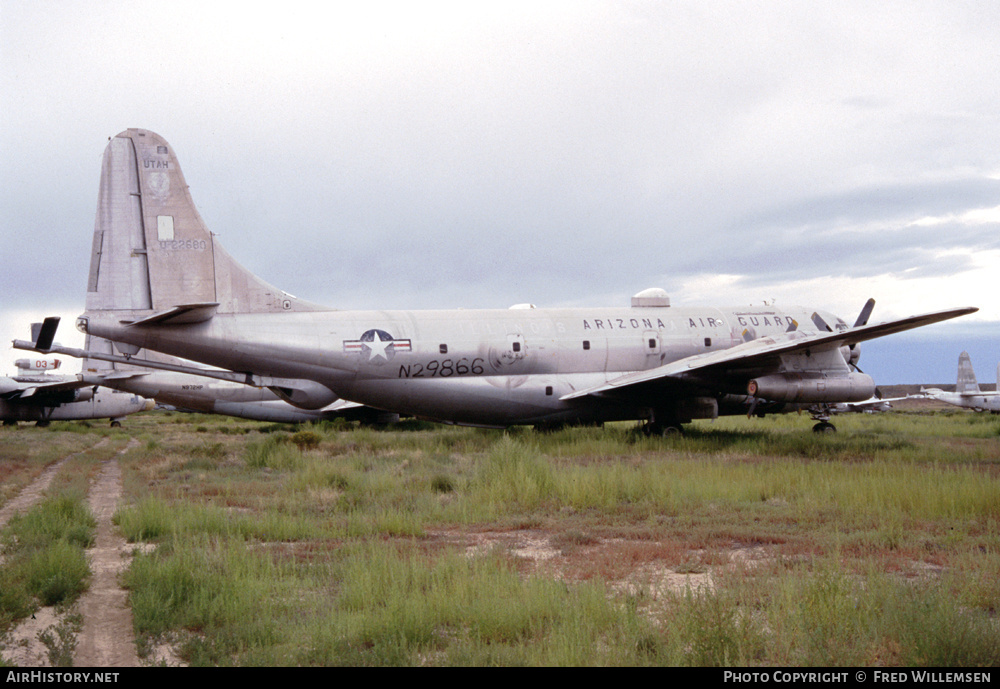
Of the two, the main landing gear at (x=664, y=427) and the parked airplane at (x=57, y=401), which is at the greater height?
the parked airplane at (x=57, y=401)

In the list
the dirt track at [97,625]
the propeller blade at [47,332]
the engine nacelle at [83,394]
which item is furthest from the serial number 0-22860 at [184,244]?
the engine nacelle at [83,394]

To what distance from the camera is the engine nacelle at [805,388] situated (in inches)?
797

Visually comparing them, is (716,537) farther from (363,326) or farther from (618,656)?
(363,326)

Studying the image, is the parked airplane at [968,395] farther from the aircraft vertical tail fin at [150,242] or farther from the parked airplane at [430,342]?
the aircraft vertical tail fin at [150,242]

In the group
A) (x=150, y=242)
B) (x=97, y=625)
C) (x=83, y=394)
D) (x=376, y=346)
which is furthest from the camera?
(x=83, y=394)

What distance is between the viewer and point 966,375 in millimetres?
53469

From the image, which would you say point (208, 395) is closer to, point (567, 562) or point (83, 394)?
point (83, 394)

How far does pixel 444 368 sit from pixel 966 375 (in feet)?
154

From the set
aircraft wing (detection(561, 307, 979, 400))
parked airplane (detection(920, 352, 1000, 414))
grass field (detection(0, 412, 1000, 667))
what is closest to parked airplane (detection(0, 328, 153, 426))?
grass field (detection(0, 412, 1000, 667))

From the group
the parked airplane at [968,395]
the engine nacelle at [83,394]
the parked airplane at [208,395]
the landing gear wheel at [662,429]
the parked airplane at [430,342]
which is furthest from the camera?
the parked airplane at [968,395]

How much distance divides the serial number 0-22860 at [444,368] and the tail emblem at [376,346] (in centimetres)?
53

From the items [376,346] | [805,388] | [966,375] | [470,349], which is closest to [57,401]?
[376,346]
